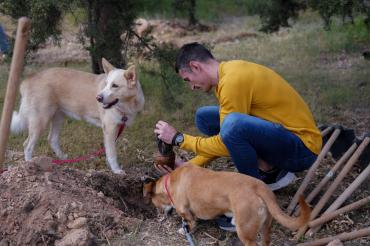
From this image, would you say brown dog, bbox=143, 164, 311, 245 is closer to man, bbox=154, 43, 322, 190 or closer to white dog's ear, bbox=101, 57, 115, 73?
man, bbox=154, 43, 322, 190

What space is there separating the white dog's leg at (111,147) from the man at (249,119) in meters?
1.31

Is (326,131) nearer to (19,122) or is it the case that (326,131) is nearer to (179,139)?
(179,139)

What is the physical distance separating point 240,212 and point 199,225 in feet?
2.57

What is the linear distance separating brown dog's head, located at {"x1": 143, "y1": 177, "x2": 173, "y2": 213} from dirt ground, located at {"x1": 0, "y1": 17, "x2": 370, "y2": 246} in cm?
9

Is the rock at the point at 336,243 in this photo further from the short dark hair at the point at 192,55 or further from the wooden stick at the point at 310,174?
the short dark hair at the point at 192,55

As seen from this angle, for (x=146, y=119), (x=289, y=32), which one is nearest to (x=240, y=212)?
(x=146, y=119)

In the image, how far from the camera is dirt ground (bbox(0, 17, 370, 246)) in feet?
12.9

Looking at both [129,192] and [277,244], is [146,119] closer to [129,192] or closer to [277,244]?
[129,192]

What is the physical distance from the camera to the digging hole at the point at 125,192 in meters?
4.77

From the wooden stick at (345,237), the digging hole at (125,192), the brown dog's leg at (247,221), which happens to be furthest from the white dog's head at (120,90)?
the wooden stick at (345,237)

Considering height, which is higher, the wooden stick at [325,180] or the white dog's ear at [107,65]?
the white dog's ear at [107,65]

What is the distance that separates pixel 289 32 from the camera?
1330cm

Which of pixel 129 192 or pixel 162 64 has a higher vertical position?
pixel 162 64

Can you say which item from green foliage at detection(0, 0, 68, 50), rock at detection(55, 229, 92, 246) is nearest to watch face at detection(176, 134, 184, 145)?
rock at detection(55, 229, 92, 246)
